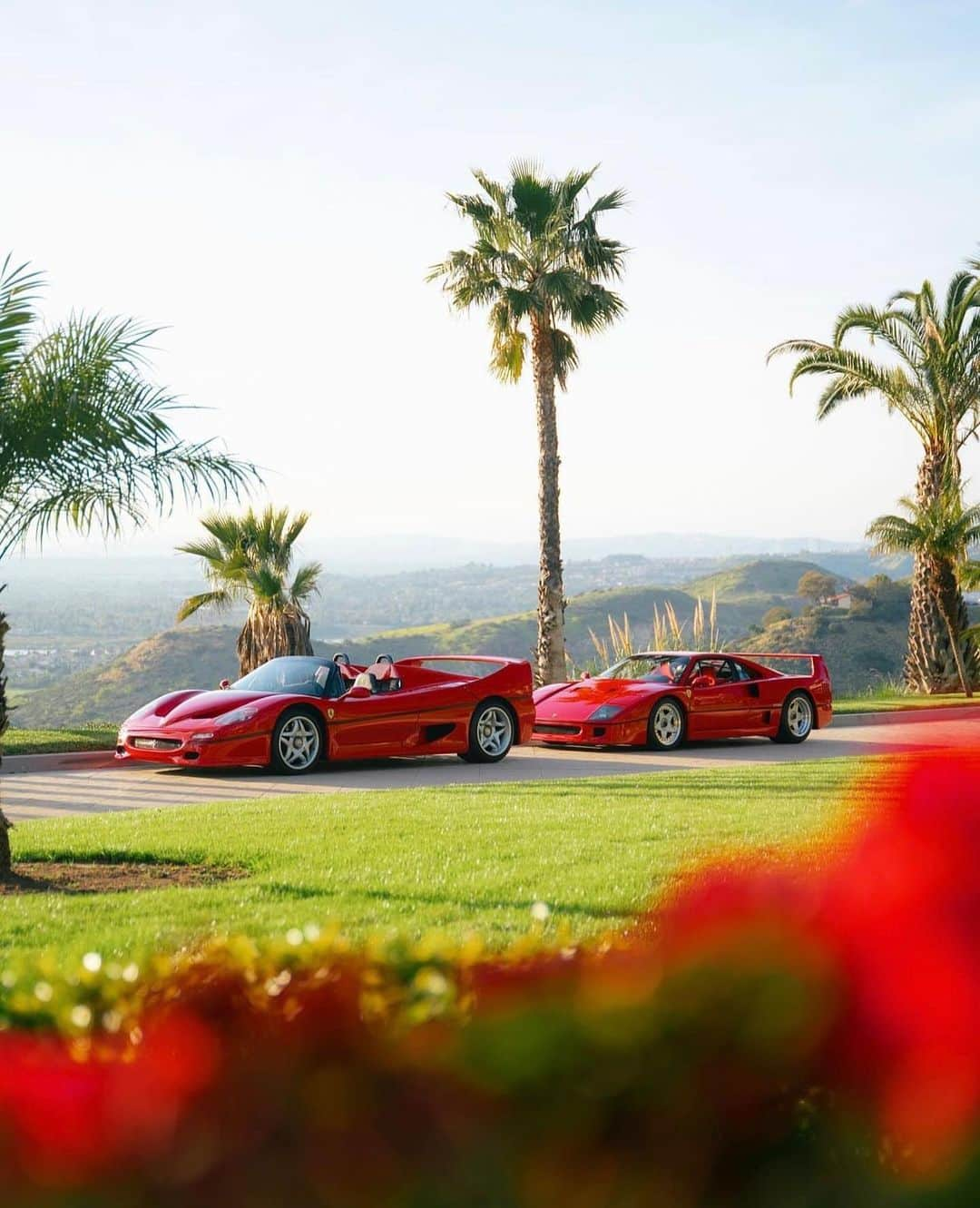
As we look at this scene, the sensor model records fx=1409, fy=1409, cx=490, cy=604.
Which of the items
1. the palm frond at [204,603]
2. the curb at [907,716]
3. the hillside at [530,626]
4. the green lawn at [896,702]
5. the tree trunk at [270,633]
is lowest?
the curb at [907,716]

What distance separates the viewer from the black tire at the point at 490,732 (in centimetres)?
1570

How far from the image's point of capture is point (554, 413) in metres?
26.5

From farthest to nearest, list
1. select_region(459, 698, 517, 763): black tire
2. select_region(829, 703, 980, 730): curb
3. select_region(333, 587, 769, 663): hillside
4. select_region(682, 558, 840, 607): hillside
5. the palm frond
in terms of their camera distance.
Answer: select_region(682, 558, 840, 607): hillside
select_region(333, 587, 769, 663): hillside
the palm frond
select_region(829, 703, 980, 730): curb
select_region(459, 698, 517, 763): black tire

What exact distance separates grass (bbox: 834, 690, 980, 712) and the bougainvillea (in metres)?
21.3

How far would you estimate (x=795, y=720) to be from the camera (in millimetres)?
18422

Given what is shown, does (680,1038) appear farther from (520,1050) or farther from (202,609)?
(202,609)

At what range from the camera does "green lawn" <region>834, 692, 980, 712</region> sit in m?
23.6

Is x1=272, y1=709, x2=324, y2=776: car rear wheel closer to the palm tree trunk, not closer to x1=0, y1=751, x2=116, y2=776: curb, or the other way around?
x1=0, y1=751, x2=116, y2=776: curb

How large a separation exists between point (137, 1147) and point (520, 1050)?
0.54 meters

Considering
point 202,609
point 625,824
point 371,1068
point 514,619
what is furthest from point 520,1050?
point 514,619

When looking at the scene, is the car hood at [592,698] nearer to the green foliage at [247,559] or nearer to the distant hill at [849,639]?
the green foliage at [247,559]

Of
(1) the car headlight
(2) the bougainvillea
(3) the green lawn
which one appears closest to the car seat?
(1) the car headlight

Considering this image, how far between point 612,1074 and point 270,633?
22.8 meters

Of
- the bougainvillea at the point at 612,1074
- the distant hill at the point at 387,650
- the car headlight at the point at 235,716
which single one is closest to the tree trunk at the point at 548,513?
the car headlight at the point at 235,716
